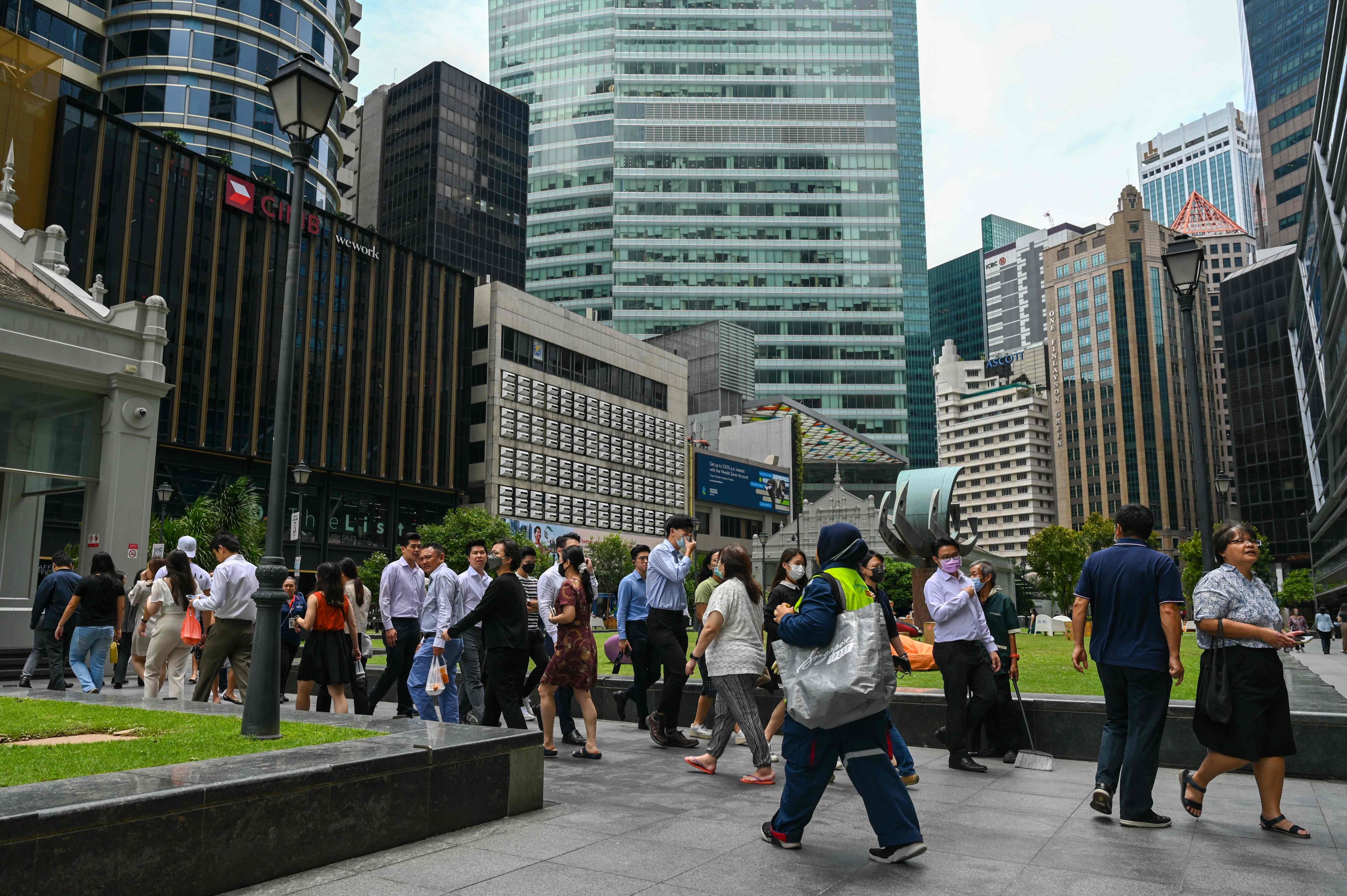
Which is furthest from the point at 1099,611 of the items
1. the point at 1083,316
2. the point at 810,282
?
the point at 1083,316

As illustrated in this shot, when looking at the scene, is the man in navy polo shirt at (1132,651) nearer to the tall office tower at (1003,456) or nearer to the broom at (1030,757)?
the broom at (1030,757)

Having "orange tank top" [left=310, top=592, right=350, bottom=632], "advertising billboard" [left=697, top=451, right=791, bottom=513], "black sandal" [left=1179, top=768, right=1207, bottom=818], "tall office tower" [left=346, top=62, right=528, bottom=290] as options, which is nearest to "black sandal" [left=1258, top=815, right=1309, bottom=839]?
"black sandal" [left=1179, top=768, right=1207, bottom=818]

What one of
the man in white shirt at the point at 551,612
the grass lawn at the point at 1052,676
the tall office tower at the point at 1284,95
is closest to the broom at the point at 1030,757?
the grass lawn at the point at 1052,676

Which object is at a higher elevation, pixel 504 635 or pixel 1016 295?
pixel 1016 295

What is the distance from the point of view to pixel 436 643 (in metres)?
9.11

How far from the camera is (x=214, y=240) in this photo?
1875 inches

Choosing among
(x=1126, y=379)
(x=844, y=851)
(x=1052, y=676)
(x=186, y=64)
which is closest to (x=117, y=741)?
(x=844, y=851)

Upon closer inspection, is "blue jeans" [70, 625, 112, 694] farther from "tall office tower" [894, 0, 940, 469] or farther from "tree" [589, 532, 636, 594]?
"tall office tower" [894, 0, 940, 469]

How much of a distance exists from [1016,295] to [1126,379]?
189ft

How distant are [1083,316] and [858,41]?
54.9 m

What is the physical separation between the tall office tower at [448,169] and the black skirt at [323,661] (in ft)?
280

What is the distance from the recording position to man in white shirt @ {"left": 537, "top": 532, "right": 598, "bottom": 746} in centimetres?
930

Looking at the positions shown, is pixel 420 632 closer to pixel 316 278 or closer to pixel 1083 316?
pixel 316 278

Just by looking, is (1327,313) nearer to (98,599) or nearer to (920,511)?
(920,511)
